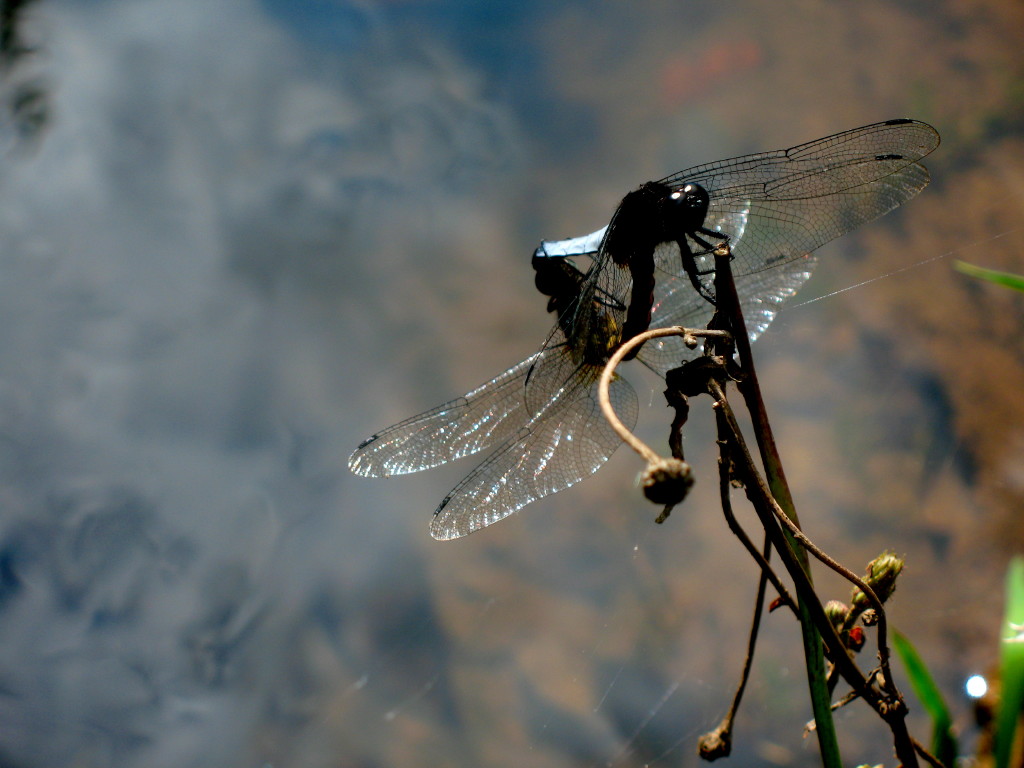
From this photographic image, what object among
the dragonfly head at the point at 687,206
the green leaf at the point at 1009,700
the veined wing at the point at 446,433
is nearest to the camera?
the green leaf at the point at 1009,700

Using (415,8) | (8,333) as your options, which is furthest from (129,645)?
(415,8)

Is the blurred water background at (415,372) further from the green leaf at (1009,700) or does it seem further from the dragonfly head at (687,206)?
the green leaf at (1009,700)

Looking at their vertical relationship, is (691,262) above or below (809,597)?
Result: above

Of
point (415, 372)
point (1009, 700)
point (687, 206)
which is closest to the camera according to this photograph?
point (1009, 700)

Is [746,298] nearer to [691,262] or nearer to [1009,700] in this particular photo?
[691,262]

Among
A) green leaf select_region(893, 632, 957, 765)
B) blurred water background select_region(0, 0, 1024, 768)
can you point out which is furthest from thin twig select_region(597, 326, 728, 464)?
blurred water background select_region(0, 0, 1024, 768)

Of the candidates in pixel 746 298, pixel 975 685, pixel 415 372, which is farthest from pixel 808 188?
pixel 415 372

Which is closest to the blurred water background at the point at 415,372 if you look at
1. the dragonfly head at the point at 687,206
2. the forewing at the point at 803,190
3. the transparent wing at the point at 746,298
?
the transparent wing at the point at 746,298
